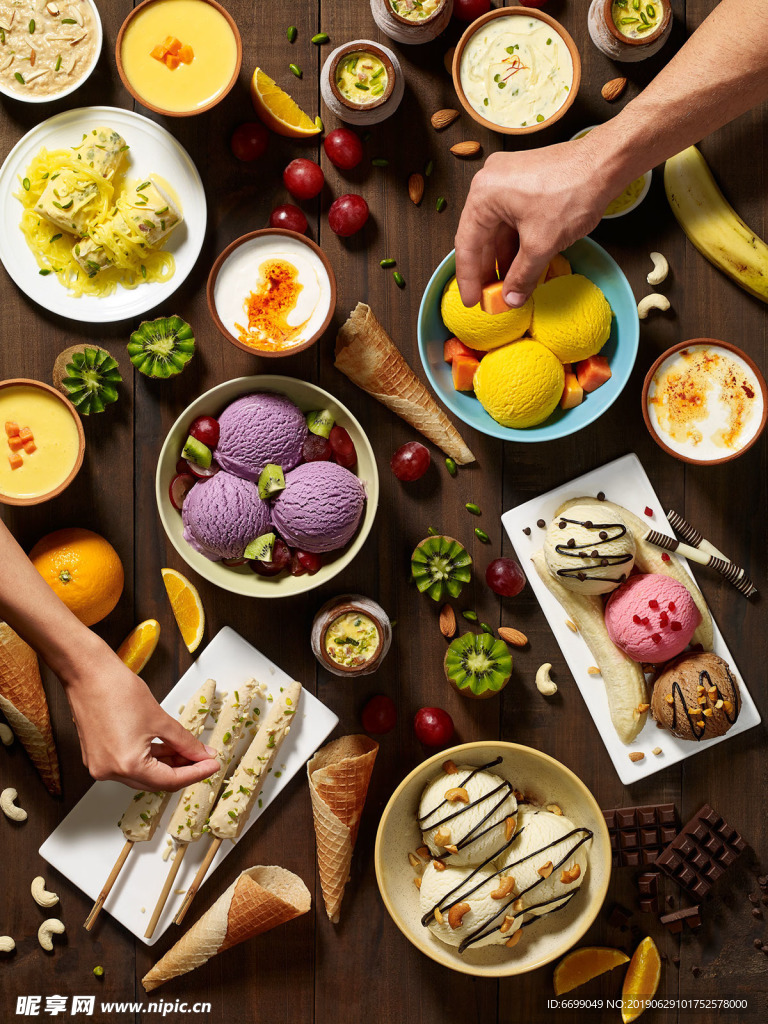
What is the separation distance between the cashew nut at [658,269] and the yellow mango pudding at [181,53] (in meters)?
1.29

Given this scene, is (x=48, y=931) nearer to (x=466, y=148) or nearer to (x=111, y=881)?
(x=111, y=881)

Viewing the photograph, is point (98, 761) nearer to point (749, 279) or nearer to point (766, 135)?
point (749, 279)

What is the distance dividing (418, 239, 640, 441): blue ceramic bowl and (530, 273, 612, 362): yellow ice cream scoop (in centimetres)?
6

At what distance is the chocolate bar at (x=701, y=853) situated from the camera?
7.43 feet

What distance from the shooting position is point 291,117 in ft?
7.08

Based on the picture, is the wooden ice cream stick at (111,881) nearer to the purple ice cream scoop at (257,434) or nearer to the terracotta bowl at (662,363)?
the purple ice cream scoop at (257,434)

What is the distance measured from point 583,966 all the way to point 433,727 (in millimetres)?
871

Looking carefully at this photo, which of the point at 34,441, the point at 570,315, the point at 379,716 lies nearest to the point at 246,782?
the point at 379,716

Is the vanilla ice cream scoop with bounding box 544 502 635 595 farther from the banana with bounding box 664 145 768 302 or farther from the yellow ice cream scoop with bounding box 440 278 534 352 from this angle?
the banana with bounding box 664 145 768 302

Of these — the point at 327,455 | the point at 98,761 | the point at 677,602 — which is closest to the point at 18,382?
the point at 327,455

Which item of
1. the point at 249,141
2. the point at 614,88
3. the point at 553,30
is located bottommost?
the point at 614,88

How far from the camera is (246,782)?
2150 mm

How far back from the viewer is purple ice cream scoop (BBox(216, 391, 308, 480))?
6.65 ft

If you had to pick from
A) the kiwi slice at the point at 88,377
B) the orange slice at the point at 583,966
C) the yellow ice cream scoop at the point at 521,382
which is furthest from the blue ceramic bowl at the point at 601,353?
the orange slice at the point at 583,966
